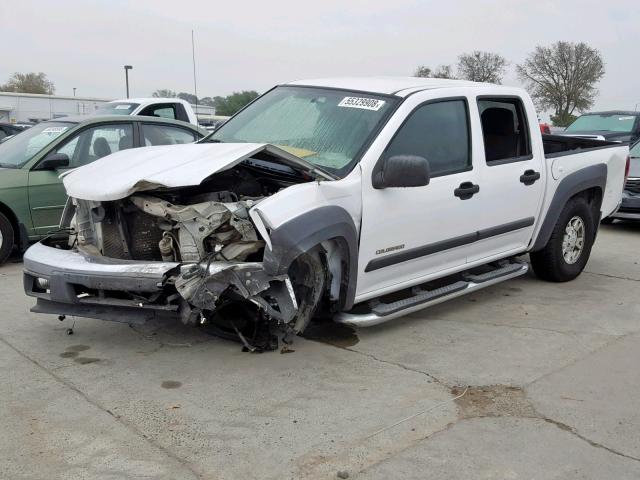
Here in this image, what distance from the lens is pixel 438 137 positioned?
496cm

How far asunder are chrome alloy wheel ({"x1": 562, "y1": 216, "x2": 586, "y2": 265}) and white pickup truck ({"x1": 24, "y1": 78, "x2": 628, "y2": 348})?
0.69 meters

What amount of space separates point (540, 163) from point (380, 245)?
2.16 metres

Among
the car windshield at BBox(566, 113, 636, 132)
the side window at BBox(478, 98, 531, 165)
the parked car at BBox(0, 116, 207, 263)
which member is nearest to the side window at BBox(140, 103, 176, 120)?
the parked car at BBox(0, 116, 207, 263)

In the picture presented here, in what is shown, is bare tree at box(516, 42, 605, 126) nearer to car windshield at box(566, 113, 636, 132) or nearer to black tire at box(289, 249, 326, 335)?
car windshield at box(566, 113, 636, 132)

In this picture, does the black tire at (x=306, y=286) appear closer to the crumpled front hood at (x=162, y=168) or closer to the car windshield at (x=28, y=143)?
the crumpled front hood at (x=162, y=168)

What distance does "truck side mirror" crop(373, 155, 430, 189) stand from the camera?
4211 millimetres

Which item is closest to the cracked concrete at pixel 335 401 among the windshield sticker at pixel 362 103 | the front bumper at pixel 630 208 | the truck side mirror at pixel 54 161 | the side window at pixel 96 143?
the windshield sticker at pixel 362 103

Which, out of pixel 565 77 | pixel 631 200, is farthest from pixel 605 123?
pixel 565 77

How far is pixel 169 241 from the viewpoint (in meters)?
4.17

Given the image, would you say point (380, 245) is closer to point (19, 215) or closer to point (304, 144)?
point (304, 144)

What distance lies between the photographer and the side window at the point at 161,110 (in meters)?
11.8

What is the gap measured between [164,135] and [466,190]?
4640mm

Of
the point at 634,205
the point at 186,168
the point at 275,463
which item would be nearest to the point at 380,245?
the point at 186,168

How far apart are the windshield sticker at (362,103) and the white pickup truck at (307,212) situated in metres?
0.02
